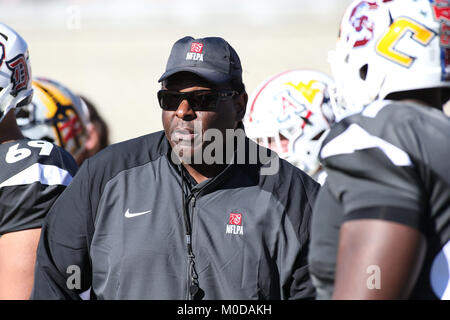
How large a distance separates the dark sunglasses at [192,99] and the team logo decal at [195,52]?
0.52 feet

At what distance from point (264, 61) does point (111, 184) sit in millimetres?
16166

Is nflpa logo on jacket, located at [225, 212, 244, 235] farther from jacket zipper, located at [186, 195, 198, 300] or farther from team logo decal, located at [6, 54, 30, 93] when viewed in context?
team logo decal, located at [6, 54, 30, 93]

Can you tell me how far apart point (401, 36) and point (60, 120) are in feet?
12.4

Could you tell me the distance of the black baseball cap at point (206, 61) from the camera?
3465 millimetres

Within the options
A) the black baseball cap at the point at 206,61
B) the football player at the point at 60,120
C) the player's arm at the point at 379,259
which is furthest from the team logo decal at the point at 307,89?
the player's arm at the point at 379,259

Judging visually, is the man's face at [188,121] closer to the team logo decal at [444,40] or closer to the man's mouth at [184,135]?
the man's mouth at [184,135]

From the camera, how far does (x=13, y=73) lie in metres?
4.21

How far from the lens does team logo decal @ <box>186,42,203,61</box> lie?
11.5 ft

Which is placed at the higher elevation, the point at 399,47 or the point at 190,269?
the point at 399,47

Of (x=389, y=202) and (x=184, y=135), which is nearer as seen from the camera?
(x=389, y=202)

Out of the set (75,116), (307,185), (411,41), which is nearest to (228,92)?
(307,185)

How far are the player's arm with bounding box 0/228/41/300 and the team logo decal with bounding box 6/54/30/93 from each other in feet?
3.06

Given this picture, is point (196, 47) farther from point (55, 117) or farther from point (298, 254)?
point (55, 117)

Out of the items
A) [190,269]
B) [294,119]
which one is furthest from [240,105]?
[294,119]
